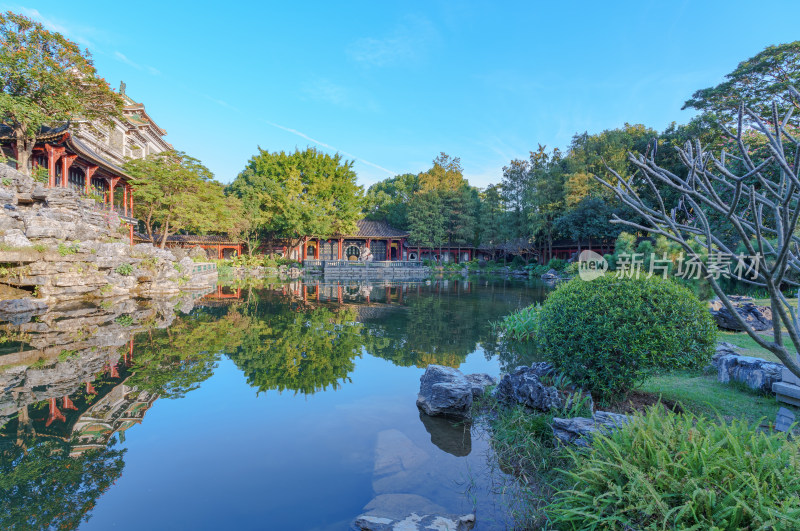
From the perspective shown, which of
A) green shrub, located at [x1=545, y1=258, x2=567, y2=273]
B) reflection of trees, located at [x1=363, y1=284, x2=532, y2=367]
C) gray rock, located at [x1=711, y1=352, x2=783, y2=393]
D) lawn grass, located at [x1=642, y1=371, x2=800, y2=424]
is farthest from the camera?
green shrub, located at [x1=545, y1=258, x2=567, y2=273]

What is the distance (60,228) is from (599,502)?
13190 mm

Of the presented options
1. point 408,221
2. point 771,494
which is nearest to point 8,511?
point 771,494

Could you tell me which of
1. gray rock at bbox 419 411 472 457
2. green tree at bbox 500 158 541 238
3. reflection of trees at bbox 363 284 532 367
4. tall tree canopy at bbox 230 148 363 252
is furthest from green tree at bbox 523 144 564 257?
gray rock at bbox 419 411 472 457

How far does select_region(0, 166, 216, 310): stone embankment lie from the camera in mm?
9406

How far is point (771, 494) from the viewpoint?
6.00 feet

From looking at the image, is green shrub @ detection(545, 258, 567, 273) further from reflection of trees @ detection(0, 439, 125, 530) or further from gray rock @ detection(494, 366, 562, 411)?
reflection of trees @ detection(0, 439, 125, 530)

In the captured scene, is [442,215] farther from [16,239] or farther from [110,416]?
[110,416]

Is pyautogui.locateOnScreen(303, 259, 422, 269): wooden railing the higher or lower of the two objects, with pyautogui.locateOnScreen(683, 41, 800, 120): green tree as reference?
lower

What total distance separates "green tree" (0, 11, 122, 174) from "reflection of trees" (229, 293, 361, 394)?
433 inches

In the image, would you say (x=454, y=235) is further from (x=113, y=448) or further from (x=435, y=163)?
(x=113, y=448)

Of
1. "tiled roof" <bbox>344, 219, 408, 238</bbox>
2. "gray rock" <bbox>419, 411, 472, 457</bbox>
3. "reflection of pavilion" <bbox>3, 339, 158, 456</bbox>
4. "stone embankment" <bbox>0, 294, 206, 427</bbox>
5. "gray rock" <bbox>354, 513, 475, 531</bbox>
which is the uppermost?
"tiled roof" <bbox>344, 219, 408, 238</bbox>

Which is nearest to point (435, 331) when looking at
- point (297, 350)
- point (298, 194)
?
point (297, 350)

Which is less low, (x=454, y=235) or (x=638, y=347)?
(x=454, y=235)

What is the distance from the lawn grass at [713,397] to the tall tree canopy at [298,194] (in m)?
25.4
